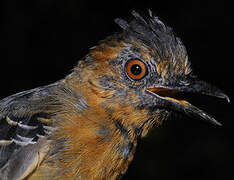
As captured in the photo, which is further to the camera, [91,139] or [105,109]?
[105,109]

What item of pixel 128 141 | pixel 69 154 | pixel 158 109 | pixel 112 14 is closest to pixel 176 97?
pixel 158 109

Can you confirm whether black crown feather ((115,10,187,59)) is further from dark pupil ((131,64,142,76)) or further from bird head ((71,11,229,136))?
dark pupil ((131,64,142,76))

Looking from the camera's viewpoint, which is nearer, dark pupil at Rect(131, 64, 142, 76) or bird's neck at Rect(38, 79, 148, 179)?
bird's neck at Rect(38, 79, 148, 179)

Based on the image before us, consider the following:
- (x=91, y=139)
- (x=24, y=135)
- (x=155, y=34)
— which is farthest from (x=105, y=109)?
(x=155, y=34)

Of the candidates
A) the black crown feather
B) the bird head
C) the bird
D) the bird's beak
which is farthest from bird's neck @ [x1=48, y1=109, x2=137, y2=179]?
the black crown feather

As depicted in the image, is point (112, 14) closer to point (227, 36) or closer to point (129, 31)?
point (227, 36)

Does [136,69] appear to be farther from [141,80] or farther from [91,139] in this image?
[91,139]

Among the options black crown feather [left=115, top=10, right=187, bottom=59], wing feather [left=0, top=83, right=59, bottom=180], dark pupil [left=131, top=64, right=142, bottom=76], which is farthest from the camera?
black crown feather [left=115, top=10, right=187, bottom=59]

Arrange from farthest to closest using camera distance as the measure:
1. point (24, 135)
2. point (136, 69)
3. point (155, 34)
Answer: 1. point (155, 34)
2. point (136, 69)
3. point (24, 135)
